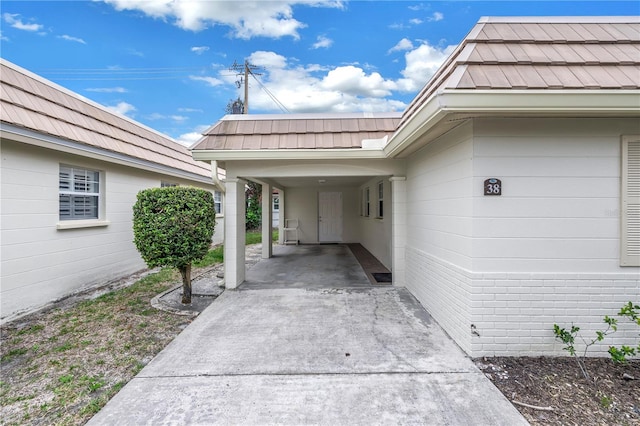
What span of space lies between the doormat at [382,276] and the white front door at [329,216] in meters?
6.06

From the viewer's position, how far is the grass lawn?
2.45 metres

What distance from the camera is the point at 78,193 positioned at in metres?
5.84

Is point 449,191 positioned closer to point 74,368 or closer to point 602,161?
point 602,161

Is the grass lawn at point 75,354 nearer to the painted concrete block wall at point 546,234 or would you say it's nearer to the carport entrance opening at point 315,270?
the carport entrance opening at point 315,270

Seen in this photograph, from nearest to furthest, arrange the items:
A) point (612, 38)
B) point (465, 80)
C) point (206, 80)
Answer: point (465, 80), point (612, 38), point (206, 80)

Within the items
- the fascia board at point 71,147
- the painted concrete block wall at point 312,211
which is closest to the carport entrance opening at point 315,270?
the painted concrete block wall at point 312,211

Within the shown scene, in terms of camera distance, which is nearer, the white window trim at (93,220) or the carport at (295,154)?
the carport at (295,154)

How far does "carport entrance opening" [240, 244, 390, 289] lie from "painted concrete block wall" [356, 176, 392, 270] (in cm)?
29

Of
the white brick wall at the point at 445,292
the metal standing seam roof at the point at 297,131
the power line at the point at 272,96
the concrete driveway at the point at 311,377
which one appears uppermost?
the power line at the point at 272,96

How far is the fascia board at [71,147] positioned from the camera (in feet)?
13.8

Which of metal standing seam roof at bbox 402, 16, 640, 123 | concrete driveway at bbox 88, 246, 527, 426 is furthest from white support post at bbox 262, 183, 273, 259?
metal standing seam roof at bbox 402, 16, 640, 123

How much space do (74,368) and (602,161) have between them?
5.86m

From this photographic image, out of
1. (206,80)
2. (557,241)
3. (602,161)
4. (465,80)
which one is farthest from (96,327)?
(206,80)

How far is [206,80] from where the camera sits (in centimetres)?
1898
